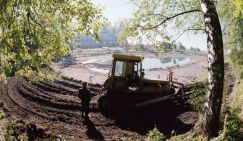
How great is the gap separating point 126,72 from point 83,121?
4.04 metres

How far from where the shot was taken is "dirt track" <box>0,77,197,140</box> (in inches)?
619

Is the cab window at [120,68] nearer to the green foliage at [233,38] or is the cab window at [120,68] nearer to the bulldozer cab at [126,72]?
the bulldozer cab at [126,72]

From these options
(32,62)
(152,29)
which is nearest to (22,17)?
(32,62)

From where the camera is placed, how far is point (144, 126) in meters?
17.2

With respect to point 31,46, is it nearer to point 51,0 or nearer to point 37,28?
point 37,28

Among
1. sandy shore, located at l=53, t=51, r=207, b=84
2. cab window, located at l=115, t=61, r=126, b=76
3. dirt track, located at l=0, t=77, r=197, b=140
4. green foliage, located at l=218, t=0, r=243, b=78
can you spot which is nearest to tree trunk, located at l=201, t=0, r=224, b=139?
dirt track, located at l=0, t=77, r=197, b=140

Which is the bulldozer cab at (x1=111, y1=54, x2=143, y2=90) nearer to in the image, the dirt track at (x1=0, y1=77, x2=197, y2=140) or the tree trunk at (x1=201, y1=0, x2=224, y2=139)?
the dirt track at (x1=0, y1=77, x2=197, y2=140)

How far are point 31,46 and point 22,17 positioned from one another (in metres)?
1.18

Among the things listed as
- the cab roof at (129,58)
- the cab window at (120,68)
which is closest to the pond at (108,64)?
the cab window at (120,68)

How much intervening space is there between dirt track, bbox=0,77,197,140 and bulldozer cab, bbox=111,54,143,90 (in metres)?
1.56

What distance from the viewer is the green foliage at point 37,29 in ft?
35.4

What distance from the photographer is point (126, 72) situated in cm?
2022

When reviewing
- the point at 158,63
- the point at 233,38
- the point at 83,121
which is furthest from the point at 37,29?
the point at 158,63

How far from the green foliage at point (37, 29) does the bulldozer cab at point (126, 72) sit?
24.3ft
